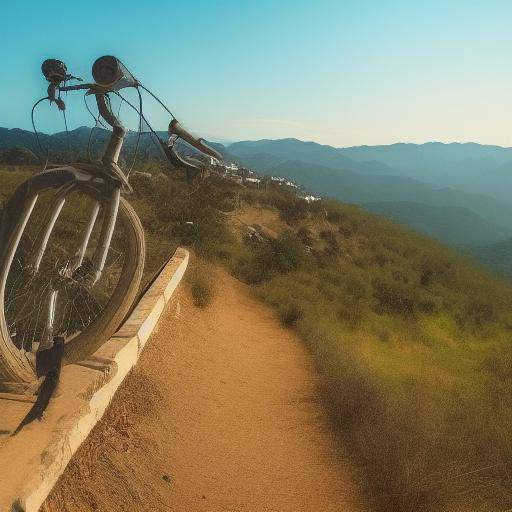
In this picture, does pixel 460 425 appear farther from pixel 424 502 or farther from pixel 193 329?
pixel 193 329

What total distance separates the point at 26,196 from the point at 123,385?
1829 millimetres

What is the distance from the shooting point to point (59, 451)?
2465mm

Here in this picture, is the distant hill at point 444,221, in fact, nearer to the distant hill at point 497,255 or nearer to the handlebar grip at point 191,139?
the distant hill at point 497,255

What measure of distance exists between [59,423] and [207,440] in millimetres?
1711

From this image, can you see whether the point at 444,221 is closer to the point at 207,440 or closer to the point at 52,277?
the point at 207,440

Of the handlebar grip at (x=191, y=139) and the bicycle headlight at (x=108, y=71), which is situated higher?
the bicycle headlight at (x=108, y=71)

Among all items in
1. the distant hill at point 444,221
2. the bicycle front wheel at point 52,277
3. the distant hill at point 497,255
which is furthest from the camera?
the distant hill at point 444,221

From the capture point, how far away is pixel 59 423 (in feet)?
8.71

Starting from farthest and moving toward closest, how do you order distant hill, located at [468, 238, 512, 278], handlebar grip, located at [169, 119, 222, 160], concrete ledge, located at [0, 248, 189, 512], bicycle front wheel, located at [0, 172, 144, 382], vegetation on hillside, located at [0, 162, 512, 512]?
distant hill, located at [468, 238, 512, 278] < vegetation on hillside, located at [0, 162, 512, 512] < handlebar grip, located at [169, 119, 222, 160] < bicycle front wheel, located at [0, 172, 144, 382] < concrete ledge, located at [0, 248, 189, 512]

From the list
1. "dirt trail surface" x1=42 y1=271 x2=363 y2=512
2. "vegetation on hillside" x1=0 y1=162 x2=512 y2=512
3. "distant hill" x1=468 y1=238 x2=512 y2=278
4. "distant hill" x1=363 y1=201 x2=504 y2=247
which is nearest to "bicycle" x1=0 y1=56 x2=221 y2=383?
"dirt trail surface" x1=42 y1=271 x2=363 y2=512

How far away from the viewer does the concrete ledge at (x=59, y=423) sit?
7.07 feet

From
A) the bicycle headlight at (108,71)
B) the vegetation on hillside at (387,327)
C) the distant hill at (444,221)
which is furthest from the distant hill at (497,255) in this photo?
the distant hill at (444,221)

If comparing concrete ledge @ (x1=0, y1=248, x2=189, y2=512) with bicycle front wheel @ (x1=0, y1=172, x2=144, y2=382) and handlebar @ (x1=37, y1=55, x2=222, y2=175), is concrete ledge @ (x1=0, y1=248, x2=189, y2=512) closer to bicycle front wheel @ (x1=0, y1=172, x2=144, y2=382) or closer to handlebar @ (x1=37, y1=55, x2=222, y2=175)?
bicycle front wheel @ (x1=0, y1=172, x2=144, y2=382)

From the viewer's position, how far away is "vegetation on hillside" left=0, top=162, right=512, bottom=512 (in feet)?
12.7
